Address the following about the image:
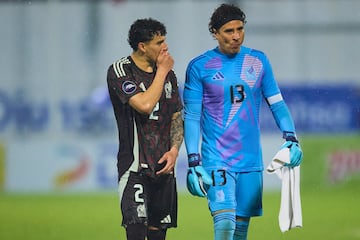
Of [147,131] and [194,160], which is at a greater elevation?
[147,131]

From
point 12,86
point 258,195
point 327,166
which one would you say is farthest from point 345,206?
point 258,195

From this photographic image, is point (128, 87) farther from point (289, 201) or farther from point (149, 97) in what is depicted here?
point (289, 201)

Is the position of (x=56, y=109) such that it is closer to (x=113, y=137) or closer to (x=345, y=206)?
(x=113, y=137)

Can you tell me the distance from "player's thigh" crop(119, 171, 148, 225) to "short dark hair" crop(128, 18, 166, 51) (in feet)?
2.86

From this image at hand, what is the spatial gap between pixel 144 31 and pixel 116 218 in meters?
6.12

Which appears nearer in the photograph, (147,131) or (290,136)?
(147,131)

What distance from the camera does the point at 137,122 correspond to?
7.40 m

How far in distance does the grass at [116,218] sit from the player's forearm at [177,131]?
3.75 metres

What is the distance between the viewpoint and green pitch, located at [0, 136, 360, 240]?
1175cm

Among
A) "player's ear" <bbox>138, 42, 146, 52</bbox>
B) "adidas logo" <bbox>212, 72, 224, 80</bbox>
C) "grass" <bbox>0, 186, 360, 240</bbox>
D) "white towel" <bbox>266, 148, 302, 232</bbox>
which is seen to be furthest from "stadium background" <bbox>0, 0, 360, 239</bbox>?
"player's ear" <bbox>138, 42, 146, 52</bbox>

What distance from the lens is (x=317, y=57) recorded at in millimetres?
16344

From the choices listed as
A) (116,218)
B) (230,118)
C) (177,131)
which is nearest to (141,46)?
(177,131)

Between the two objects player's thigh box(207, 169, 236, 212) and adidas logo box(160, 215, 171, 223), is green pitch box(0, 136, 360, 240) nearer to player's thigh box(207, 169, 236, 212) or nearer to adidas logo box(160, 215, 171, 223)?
player's thigh box(207, 169, 236, 212)

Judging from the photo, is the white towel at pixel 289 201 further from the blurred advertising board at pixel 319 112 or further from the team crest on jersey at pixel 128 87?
the blurred advertising board at pixel 319 112
